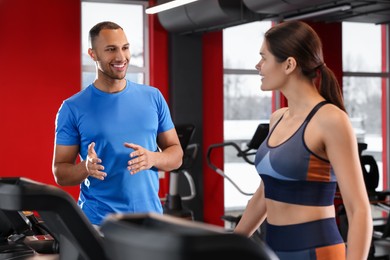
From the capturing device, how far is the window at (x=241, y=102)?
9273 millimetres

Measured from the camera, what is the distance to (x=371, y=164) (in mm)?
→ 6293

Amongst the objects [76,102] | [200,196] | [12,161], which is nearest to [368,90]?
[200,196]

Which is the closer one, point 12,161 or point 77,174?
point 77,174

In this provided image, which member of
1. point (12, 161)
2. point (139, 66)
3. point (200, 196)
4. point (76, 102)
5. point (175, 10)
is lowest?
point (200, 196)

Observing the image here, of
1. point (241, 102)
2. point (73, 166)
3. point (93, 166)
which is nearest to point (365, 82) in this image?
point (241, 102)

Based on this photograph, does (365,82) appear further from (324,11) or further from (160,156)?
(160,156)

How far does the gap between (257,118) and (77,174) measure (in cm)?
728

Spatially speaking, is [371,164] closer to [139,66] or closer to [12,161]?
[139,66]

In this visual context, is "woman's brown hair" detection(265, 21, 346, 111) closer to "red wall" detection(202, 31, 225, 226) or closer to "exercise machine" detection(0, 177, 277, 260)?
"exercise machine" detection(0, 177, 277, 260)

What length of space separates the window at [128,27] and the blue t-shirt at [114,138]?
5513 mm

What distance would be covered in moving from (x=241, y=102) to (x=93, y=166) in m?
7.27

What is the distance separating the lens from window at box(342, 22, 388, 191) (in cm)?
1004

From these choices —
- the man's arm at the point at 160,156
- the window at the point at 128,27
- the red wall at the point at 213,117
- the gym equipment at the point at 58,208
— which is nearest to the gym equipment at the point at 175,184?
the red wall at the point at 213,117

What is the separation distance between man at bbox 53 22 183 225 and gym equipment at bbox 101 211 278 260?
171 centimetres
